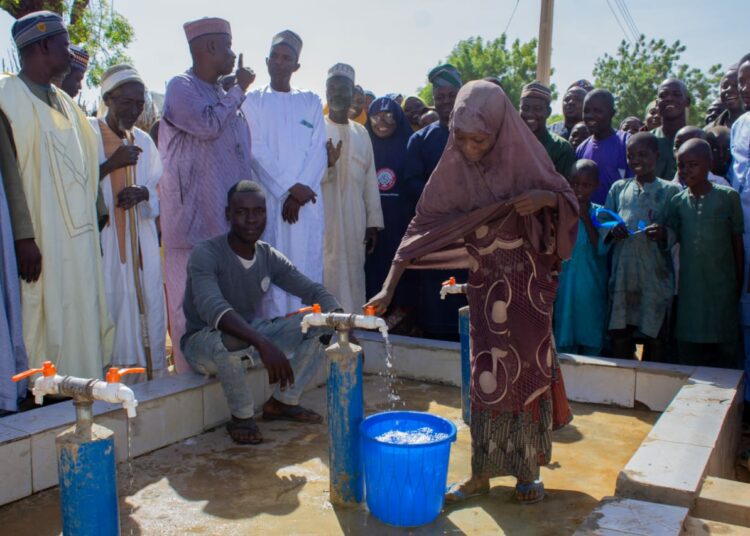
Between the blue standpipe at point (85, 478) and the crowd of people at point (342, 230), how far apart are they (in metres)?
1.30

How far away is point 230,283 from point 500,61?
33.1 m

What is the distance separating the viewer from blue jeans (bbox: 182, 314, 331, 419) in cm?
383

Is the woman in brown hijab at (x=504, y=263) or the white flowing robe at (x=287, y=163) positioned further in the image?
the white flowing robe at (x=287, y=163)

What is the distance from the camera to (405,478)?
9.05ft

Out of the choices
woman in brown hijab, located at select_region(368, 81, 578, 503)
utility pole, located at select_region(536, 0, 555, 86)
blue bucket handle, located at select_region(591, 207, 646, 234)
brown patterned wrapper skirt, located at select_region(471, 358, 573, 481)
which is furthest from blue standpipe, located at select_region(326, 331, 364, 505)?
utility pole, located at select_region(536, 0, 555, 86)

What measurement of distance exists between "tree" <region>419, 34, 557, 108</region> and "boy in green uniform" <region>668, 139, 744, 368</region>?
28.7 metres

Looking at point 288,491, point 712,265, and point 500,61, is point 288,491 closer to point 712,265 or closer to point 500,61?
point 712,265

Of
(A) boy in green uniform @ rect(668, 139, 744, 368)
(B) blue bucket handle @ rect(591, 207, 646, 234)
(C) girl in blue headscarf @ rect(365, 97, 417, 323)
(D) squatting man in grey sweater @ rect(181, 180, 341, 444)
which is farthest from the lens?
(C) girl in blue headscarf @ rect(365, 97, 417, 323)

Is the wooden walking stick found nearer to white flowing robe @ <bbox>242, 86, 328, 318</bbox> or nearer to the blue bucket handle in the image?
white flowing robe @ <bbox>242, 86, 328, 318</bbox>

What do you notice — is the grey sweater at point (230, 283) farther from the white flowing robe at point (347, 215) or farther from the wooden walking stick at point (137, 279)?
the white flowing robe at point (347, 215)

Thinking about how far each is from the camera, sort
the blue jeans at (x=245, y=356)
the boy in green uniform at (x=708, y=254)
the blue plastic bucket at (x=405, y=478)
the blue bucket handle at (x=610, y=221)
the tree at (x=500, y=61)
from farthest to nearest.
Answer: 1. the tree at (x=500, y=61)
2. the blue bucket handle at (x=610, y=221)
3. the boy in green uniform at (x=708, y=254)
4. the blue jeans at (x=245, y=356)
5. the blue plastic bucket at (x=405, y=478)

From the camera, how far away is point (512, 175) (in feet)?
9.77

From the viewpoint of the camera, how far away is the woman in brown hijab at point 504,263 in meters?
2.94

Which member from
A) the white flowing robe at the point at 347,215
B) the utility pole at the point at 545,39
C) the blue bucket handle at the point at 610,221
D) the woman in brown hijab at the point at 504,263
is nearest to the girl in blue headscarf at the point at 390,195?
the white flowing robe at the point at 347,215
